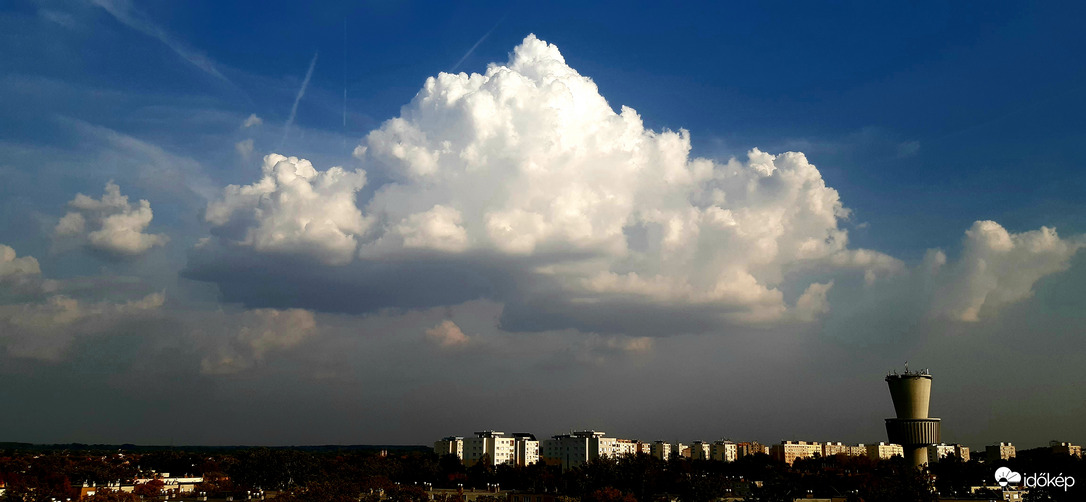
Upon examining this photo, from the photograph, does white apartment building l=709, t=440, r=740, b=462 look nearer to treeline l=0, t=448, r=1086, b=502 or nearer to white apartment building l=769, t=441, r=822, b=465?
white apartment building l=769, t=441, r=822, b=465

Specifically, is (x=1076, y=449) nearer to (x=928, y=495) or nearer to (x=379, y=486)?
(x=928, y=495)

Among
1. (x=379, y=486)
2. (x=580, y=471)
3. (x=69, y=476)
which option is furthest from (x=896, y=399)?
(x=69, y=476)

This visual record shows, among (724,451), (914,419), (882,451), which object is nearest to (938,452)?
(882,451)

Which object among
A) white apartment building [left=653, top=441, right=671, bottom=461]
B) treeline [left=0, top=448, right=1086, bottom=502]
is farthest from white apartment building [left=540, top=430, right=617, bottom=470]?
white apartment building [left=653, top=441, right=671, bottom=461]

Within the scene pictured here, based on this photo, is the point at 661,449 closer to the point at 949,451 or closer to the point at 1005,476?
the point at 949,451

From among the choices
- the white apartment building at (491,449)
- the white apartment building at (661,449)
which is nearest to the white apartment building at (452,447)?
the white apartment building at (491,449)
